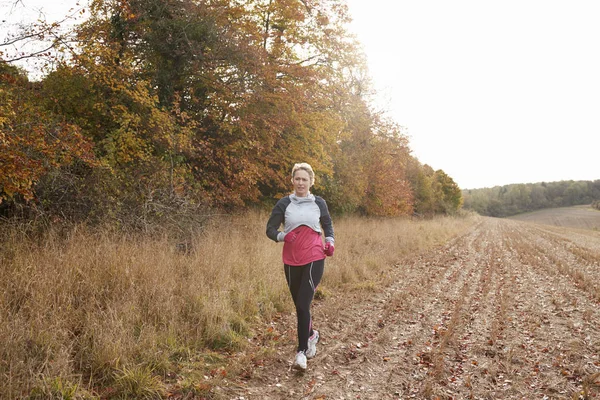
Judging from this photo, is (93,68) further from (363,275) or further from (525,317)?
(525,317)

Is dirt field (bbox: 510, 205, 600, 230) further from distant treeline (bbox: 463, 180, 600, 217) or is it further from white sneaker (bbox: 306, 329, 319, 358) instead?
white sneaker (bbox: 306, 329, 319, 358)

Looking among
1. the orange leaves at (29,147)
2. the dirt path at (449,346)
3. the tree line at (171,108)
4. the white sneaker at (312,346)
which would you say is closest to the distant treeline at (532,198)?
the tree line at (171,108)

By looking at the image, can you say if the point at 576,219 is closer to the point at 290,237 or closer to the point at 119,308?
the point at 290,237

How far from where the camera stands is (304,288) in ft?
13.7

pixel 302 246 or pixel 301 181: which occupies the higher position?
pixel 301 181

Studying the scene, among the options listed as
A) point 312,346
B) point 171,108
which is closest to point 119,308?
point 312,346

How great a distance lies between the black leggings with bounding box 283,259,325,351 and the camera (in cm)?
418

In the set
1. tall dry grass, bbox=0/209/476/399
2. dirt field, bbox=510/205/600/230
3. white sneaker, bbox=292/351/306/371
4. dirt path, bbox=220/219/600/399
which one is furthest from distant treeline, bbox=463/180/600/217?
white sneaker, bbox=292/351/306/371

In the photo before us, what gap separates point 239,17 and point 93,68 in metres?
5.76

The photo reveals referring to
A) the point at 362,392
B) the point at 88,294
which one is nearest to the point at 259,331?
the point at 362,392

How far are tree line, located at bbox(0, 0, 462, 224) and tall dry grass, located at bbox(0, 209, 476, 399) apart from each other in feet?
4.13

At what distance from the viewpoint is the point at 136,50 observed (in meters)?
10.7

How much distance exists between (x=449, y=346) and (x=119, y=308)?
443 cm

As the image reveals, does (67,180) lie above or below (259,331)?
above
